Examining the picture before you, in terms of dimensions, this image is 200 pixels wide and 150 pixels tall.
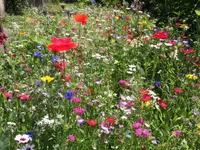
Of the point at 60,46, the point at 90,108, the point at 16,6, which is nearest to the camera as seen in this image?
the point at 60,46

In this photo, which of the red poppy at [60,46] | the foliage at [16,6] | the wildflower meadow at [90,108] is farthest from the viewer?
the foliage at [16,6]

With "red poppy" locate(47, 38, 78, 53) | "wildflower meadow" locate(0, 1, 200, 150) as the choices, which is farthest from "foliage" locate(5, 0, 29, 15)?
"red poppy" locate(47, 38, 78, 53)

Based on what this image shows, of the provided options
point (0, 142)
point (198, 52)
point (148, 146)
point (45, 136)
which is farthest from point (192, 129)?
point (198, 52)

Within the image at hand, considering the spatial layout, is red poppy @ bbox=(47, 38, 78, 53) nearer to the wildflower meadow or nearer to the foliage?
the wildflower meadow

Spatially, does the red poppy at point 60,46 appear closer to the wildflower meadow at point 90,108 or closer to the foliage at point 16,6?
the wildflower meadow at point 90,108

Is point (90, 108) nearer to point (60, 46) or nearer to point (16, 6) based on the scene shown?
point (60, 46)

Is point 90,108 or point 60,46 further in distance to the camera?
point 90,108

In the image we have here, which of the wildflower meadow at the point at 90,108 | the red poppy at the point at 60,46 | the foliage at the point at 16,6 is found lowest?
the foliage at the point at 16,6

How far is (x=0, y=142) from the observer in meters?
1.81

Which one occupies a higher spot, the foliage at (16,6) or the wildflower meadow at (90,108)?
the wildflower meadow at (90,108)

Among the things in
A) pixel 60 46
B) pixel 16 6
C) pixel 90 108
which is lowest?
pixel 16 6

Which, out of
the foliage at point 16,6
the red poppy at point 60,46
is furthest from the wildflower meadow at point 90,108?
the foliage at point 16,6

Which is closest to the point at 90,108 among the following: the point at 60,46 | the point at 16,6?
the point at 60,46

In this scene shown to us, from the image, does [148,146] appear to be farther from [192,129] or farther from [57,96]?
[57,96]
